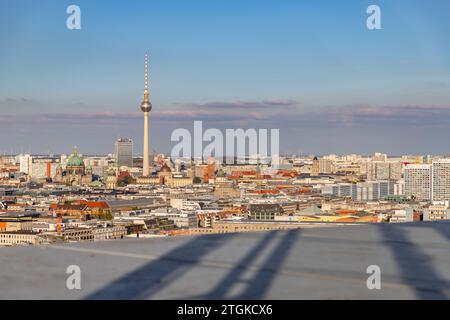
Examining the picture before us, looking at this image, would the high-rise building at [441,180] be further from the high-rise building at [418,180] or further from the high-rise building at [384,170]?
the high-rise building at [384,170]

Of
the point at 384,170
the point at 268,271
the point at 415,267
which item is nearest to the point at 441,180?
the point at 384,170

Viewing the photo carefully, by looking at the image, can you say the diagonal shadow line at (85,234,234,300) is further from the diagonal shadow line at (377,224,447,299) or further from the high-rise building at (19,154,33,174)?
the high-rise building at (19,154,33,174)

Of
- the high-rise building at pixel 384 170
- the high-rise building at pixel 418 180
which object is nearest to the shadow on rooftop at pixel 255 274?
the high-rise building at pixel 418 180

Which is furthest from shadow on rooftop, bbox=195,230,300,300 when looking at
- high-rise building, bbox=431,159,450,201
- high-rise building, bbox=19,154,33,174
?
high-rise building, bbox=19,154,33,174

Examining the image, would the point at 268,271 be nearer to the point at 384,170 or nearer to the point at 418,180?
the point at 418,180

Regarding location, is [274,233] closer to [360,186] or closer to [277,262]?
[277,262]
